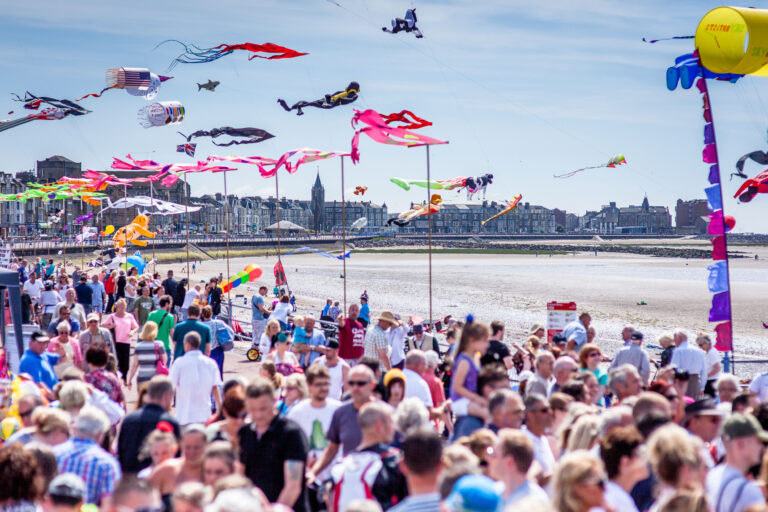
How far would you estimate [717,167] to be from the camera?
10.9 m

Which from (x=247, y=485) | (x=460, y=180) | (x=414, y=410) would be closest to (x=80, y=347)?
(x=414, y=410)

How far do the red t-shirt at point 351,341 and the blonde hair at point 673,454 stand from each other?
21.0ft

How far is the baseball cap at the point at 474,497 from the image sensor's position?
10.9 feet

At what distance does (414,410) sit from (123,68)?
15.4 metres

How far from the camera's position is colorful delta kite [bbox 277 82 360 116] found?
18547mm

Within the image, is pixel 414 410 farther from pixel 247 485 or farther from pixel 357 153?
pixel 357 153

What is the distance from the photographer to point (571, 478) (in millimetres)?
3246

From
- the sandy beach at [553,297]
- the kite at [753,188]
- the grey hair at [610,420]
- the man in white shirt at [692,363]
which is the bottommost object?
the sandy beach at [553,297]

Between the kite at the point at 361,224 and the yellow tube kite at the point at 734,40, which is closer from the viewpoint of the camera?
the yellow tube kite at the point at 734,40

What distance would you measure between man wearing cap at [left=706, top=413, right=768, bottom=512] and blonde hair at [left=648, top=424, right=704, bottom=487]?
42 centimetres

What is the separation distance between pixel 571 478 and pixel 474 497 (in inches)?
16.3

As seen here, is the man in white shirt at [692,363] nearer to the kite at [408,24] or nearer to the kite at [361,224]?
the kite at [408,24]

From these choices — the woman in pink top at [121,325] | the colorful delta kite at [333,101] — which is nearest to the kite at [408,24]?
the colorful delta kite at [333,101]

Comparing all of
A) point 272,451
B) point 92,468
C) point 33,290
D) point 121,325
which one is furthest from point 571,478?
point 33,290
